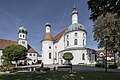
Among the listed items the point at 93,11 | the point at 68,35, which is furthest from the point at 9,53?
the point at 93,11

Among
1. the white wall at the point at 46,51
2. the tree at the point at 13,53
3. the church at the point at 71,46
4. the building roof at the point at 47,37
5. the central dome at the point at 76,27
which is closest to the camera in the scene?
the tree at the point at 13,53

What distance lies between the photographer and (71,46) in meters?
59.5

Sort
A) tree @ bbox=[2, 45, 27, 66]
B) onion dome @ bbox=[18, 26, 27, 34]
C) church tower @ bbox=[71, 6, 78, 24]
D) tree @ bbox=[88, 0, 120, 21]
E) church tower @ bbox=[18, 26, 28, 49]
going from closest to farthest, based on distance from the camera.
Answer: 1. tree @ bbox=[88, 0, 120, 21]
2. tree @ bbox=[2, 45, 27, 66]
3. church tower @ bbox=[71, 6, 78, 24]
4. church tower @ bbox=[18, 26, 28, 49]
5. onion dome @ bbox=[18, 26, 27, 34]

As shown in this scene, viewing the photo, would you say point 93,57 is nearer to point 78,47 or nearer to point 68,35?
point 78,47

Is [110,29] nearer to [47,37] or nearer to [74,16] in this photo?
[74,16]

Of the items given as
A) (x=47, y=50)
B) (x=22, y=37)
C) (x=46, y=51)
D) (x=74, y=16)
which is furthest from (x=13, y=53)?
(x=74, y=16)

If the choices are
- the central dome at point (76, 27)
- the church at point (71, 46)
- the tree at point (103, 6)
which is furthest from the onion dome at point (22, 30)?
the tree at point (103, 6)

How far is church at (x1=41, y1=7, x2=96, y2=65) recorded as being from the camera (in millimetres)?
55188

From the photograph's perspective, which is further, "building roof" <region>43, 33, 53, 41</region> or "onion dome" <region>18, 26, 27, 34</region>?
"onion dome" <region>18, 26, 27, 34</region>

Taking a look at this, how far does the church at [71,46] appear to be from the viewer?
55188mm

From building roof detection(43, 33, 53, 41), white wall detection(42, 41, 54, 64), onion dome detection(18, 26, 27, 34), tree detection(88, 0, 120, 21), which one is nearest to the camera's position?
tree detection(88, 0, 120, 21)

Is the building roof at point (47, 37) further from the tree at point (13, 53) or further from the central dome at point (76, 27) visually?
the tree at point (13, 53)

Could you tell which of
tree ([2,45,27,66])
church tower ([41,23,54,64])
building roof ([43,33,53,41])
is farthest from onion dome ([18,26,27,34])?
tree ([2,45,27,66])

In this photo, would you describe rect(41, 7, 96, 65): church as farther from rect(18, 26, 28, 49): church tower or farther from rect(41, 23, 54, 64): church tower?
rect(18, 26, 28, 49): church tower
